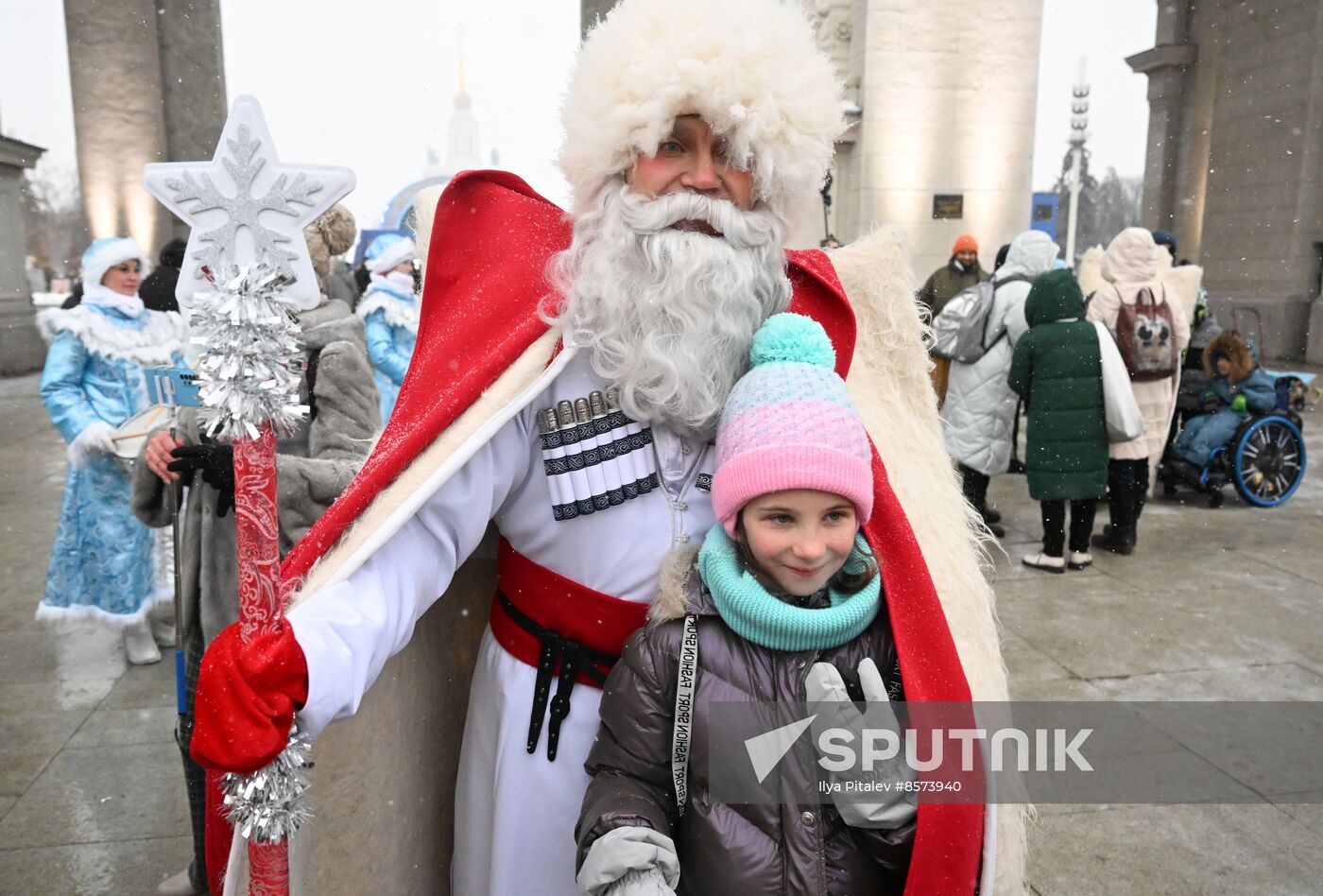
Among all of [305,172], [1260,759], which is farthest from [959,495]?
[1260,759]

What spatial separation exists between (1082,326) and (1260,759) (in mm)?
2809

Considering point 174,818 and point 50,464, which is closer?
point 174,818

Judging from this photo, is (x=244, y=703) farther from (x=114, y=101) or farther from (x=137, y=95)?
(x=114, y=101)

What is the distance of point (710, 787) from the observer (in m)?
1.53

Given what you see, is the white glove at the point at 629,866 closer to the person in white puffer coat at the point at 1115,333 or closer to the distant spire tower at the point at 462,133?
the person in white puffer coat at the point at 1115,333

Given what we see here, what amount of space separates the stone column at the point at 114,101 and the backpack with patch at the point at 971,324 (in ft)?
42.1

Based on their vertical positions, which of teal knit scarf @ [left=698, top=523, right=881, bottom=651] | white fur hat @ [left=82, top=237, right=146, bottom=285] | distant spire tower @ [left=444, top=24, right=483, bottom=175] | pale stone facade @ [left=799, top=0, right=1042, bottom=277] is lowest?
teal knit scarf @ [left=698, top=523, right=881, bottom=651]

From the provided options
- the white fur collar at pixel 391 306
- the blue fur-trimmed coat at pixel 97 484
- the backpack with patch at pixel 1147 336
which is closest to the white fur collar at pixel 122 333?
the blue fur-trimmed coat at pixel 97 484

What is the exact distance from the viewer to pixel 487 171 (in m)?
1.89

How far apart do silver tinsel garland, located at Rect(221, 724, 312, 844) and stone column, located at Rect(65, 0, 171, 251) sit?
614 inches

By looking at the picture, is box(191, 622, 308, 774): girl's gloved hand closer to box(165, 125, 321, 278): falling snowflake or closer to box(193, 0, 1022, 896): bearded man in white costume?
box(193, 0, 1022, 896): bearded man in white costume

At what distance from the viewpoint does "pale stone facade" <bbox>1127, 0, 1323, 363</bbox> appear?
14531 mm

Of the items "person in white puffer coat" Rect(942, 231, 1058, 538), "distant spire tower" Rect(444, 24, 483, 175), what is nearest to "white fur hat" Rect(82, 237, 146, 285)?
"person in white puffer coat" Rect(942, 231, 1058, 538)

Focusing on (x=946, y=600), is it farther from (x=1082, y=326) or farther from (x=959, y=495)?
(x=1082, y=326)
